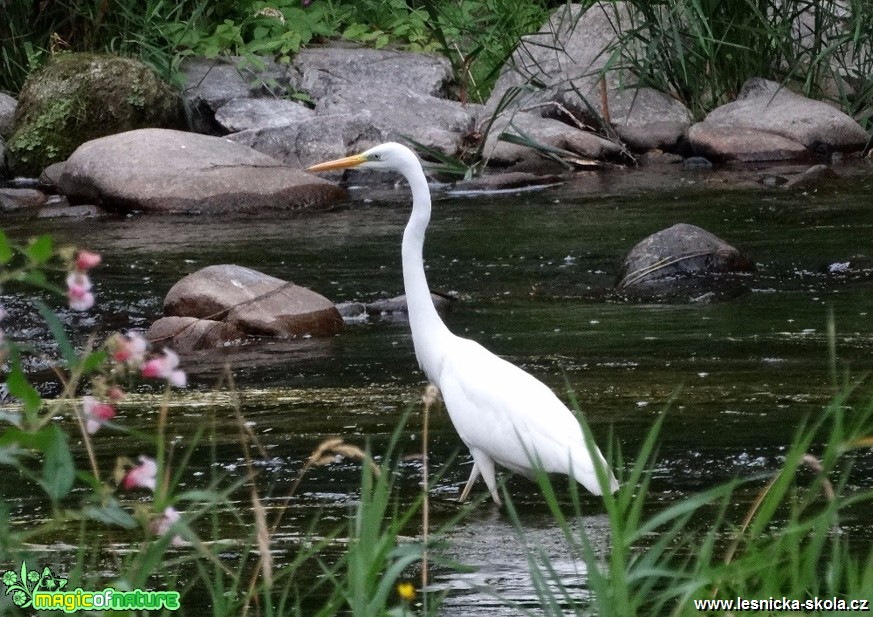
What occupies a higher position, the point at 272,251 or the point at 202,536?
the point at 202,536

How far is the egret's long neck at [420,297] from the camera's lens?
4770 millimetres

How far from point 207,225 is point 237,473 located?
5.86 m

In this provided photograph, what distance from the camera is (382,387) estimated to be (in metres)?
5.50

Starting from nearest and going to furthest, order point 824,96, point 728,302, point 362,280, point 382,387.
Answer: point 382,387
point 728,302
point 362,280
point 824,96

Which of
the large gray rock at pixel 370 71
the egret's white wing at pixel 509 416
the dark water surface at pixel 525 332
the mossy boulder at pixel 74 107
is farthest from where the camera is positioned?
the large gray rock at pixel 370 71

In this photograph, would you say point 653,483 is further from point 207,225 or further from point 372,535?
point 207,225

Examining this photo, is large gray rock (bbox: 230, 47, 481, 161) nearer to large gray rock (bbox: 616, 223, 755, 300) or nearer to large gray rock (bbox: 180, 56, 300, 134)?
large gray rock (bbox: 180, 56, 300, 134)

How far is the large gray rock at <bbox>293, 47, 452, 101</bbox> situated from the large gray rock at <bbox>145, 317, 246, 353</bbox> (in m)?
7.49

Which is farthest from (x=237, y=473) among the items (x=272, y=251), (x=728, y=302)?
(x=272, y=251)

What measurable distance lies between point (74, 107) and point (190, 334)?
→ 6485 mm

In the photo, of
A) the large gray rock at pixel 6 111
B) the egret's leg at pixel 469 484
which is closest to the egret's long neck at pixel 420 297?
the egret's leg at pixel 469 484

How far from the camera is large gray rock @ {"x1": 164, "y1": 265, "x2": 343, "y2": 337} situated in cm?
670

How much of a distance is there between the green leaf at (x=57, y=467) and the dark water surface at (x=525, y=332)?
→ 965 millimetres

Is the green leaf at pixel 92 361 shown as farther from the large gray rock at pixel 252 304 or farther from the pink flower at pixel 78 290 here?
the large gray rock at pixel 252 304
